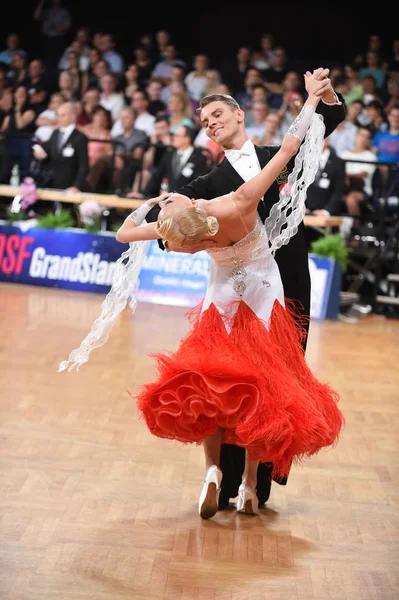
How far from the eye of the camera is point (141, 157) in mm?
9508

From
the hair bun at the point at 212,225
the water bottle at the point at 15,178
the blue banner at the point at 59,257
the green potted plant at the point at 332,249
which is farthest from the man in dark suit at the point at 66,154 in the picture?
the hair bun at the point at 212,225

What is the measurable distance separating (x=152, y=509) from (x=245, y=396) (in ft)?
2.09

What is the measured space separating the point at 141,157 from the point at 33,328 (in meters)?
2.92

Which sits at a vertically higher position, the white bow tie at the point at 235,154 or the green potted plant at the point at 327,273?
the white bow tie at the point at 235,154

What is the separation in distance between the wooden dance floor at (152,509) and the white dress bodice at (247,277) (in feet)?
2.64

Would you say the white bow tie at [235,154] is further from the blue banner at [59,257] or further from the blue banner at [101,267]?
the blue banner at [59,257]

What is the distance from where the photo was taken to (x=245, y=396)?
3293 millimetres

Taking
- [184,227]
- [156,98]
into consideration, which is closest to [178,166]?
[156,98]

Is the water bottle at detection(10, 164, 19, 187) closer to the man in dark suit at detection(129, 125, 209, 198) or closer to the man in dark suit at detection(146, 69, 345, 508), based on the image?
the man in dark suit at detection(129, 125, 209, 198)

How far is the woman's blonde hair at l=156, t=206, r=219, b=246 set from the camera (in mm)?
2979

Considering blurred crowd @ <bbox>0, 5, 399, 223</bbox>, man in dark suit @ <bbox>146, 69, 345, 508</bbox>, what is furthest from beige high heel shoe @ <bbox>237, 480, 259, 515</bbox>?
blurred crowd @ <bbox>0, 5, 399, 223</bbox>

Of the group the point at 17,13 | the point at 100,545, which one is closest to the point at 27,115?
the point at 17,13

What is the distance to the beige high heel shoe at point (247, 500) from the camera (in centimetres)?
358

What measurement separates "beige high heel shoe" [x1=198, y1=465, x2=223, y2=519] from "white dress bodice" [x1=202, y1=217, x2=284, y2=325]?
579 mm
